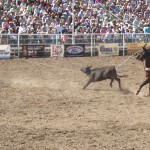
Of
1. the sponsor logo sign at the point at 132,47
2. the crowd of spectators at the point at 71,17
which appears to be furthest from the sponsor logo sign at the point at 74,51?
the sponsor logo sign at the point at 132,47

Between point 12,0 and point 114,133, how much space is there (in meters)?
18.3

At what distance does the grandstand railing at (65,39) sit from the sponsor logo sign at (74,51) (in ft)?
1.54

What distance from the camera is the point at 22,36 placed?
2331 cm

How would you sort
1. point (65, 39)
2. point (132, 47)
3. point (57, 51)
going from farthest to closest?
point (132, 47) → point (65, 39) → point (57, 51)

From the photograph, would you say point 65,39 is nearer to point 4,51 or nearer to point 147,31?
point 4,51

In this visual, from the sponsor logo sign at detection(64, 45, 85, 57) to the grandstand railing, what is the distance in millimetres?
470

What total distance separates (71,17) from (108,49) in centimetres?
342

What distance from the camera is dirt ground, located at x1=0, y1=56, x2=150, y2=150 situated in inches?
317

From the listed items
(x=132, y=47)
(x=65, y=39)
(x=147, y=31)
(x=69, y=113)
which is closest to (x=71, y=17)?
(x=65, y=39)

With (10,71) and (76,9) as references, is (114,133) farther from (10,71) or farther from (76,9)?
(76,9)

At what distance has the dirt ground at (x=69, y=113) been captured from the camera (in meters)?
8.05

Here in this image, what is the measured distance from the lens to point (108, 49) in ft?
81.1

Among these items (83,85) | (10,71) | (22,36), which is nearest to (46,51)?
(22,36)

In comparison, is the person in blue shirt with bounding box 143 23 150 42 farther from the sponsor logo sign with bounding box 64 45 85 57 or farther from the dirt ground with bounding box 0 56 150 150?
the dirt ground with bounding box 0 56 150 150
